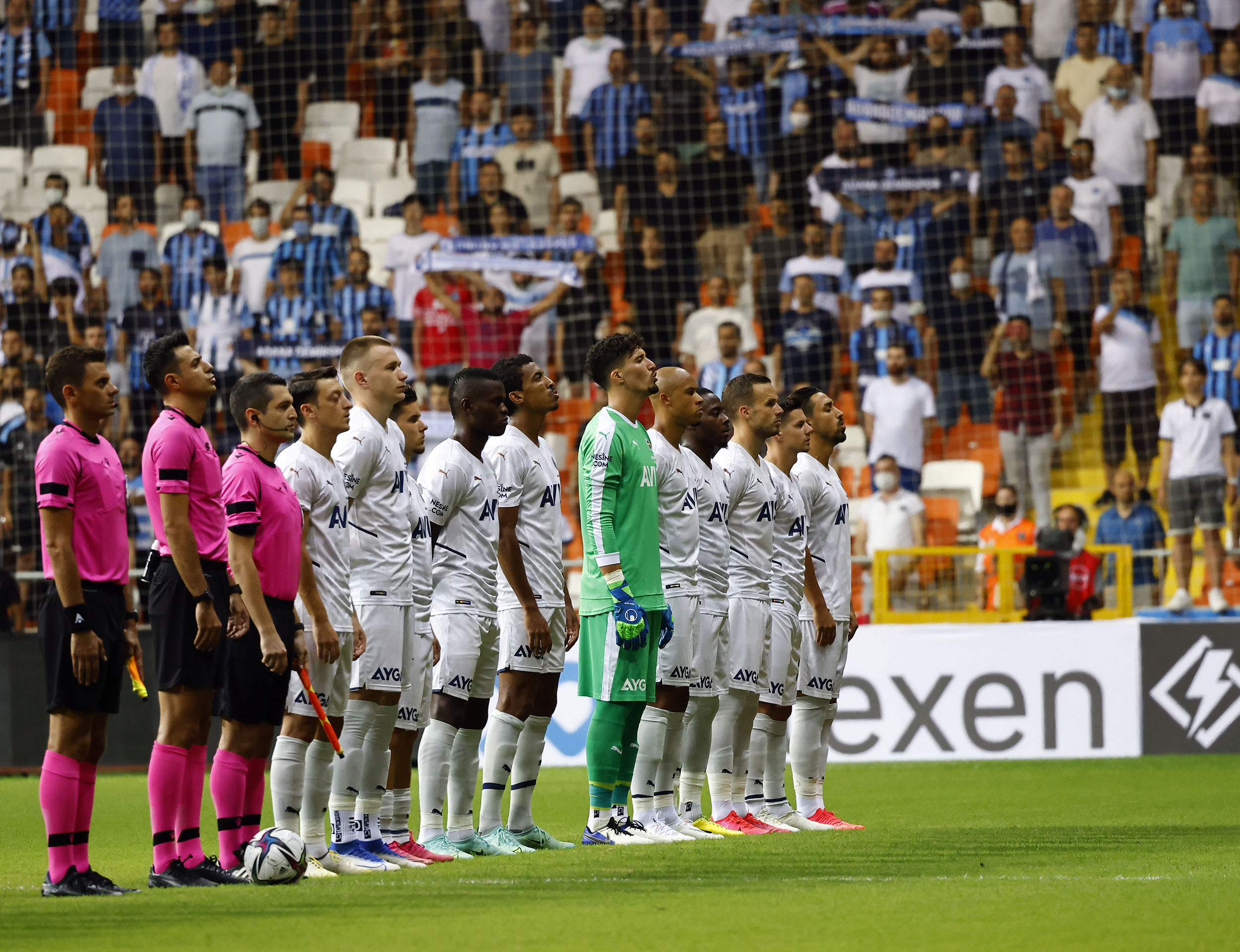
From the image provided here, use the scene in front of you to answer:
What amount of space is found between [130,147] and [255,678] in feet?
49.9

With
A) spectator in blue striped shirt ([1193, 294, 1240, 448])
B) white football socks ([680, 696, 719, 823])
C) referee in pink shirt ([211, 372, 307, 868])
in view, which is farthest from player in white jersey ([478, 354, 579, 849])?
spectator in blue striped shirt ([1193, 294, 1240, 448])

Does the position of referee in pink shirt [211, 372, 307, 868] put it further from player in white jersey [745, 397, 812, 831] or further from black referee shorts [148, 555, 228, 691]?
player in white jersey [745, 397, 812, 831]

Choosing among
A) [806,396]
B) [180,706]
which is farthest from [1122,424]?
[180,706]

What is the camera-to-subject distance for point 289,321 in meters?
19.3

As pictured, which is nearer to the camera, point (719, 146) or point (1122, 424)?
point (1122, 424)

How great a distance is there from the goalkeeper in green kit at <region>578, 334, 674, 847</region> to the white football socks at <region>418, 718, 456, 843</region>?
0.72 m

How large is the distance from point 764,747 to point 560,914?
420 centimetres

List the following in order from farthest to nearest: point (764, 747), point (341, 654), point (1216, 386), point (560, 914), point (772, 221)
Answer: point (772, 221)
point (1216, 386)
point (764, 747)
point (341, 654)
point (560, 914)

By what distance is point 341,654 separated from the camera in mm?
7445

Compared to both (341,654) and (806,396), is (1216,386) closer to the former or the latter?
(806,396)

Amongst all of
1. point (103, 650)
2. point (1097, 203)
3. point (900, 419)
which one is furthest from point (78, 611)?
point (1097, 203)

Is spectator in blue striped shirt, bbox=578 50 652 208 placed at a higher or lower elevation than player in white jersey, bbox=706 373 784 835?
higher

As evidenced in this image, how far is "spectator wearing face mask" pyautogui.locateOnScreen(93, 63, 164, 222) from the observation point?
67.8 ft

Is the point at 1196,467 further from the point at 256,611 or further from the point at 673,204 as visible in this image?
the point at 256,611
